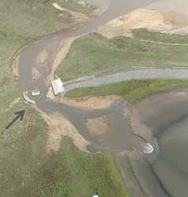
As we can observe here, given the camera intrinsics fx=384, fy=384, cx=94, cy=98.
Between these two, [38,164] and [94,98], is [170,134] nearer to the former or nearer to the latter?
[94,98]

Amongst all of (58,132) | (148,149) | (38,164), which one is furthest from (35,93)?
(148,149)

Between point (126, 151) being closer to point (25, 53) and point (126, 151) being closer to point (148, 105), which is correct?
point (148, 105)

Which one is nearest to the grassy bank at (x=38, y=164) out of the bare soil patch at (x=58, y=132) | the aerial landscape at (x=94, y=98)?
the aerial landscape at (x=94, y=98)

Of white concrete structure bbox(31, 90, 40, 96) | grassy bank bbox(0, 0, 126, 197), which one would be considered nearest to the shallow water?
grassy bank bbox(0, 0, 126, 197)

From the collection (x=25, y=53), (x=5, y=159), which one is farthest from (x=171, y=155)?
(x=25, y=53)

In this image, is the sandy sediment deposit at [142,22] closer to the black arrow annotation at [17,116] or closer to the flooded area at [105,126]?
the flooded area at [105,126]

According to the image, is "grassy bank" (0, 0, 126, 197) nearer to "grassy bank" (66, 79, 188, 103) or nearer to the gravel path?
"grassy bank" (66, 79, 188, 103)
